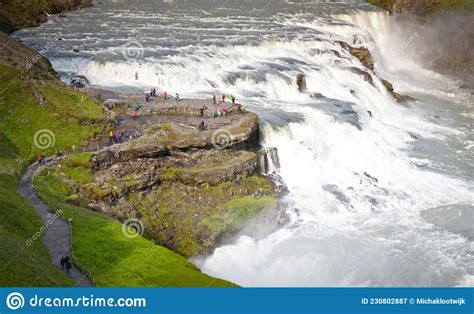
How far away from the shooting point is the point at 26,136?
31.3 m

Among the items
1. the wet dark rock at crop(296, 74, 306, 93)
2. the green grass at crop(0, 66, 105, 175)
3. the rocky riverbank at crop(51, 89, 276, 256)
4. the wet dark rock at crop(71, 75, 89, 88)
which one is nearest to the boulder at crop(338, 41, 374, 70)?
the wet dark rock at crop(296, 74, 306, 93)

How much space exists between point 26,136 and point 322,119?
20822 millimetres

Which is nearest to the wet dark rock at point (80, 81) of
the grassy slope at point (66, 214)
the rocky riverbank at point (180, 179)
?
the grassy slope at point (66, 214)

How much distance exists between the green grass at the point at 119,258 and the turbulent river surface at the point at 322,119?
4144 mm

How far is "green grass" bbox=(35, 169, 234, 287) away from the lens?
837 inches

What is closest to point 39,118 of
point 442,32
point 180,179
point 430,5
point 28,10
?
point 180,179

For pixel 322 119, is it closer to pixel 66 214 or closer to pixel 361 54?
pixel 66 214

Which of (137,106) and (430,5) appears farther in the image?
(430,5)

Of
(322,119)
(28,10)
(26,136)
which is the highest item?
(28,10)

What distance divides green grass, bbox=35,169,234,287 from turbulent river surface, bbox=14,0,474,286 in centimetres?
414

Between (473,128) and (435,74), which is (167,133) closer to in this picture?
(473,128)

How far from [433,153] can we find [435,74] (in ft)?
93.4

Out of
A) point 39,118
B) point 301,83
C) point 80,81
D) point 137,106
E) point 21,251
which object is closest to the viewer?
point 21,251

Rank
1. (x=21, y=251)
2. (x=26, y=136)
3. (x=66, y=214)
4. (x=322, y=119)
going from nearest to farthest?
(x=21, y=251), (x=66, y=214), (x=26, y=136), (x=322, y=119)
